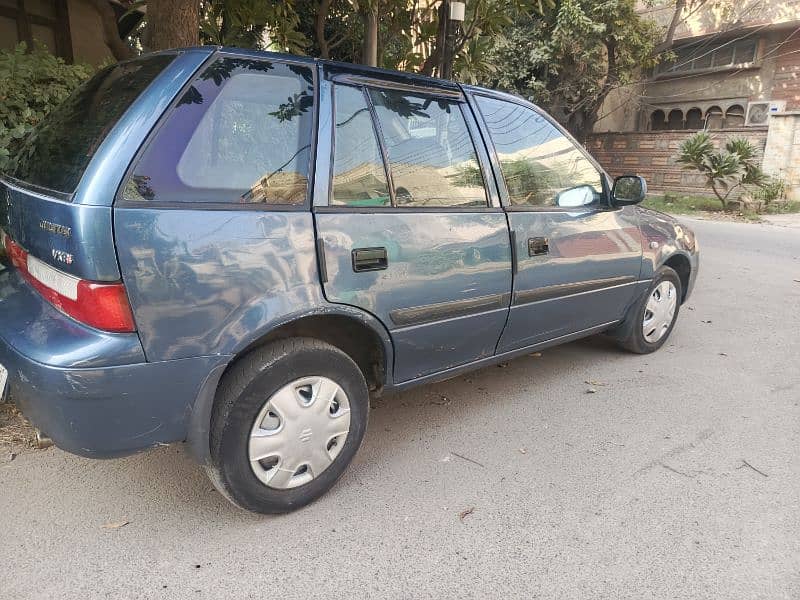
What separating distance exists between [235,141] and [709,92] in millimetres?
20749

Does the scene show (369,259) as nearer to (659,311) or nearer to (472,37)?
(659,311)

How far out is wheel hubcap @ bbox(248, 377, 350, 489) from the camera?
7.44ft

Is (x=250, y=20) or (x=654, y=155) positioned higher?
(x=250, y=20)

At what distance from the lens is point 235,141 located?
2160mm

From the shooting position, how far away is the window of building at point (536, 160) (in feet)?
10.1

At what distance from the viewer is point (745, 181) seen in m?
13.3

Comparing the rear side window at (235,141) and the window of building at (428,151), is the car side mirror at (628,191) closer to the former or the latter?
the window of building at (428,151)

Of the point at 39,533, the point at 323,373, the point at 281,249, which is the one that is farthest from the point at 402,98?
the point at 39,533

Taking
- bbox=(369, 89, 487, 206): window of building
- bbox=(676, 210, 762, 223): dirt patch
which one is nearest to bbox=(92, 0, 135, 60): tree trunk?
bbox=(369, 89, 487, 206): window of building


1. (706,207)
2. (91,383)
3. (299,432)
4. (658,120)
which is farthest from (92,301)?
(658,120)

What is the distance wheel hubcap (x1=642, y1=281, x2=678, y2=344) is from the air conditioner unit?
16327 millimetres

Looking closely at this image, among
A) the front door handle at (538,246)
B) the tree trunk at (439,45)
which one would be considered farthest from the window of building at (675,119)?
the front door handle at (538,246)

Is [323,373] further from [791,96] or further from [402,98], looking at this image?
[791,96]

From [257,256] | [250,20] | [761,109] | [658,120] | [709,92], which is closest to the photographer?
[257,256]
